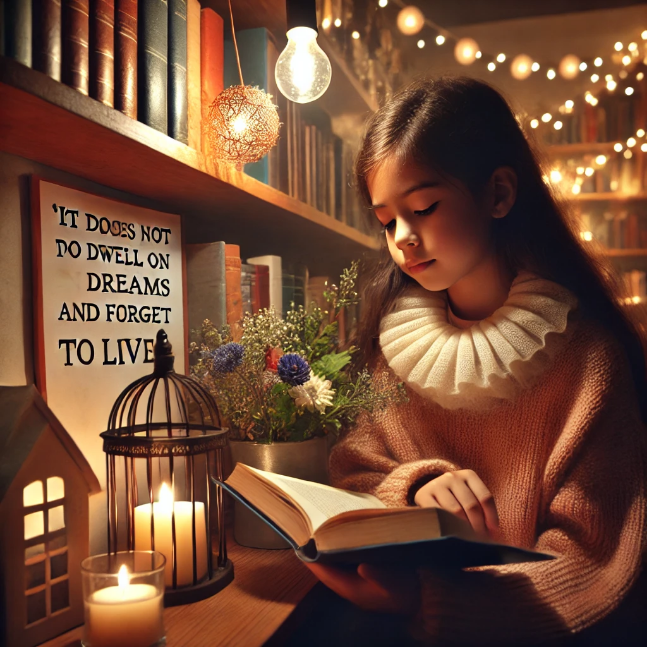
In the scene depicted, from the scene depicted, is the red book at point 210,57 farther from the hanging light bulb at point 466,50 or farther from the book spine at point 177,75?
the hanging light bulb at point 466,50

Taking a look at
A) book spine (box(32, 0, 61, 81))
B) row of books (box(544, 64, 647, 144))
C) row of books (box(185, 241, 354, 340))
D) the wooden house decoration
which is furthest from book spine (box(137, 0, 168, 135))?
row of books (box(544, 64, 647, 144))

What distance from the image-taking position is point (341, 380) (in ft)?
3.11

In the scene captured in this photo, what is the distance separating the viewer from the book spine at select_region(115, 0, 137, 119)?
0.73 meters

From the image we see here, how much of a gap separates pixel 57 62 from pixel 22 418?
389 millimetres

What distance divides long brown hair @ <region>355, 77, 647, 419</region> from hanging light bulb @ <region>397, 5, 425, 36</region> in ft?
0.59

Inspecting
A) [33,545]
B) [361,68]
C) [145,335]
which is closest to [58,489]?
[33,545]

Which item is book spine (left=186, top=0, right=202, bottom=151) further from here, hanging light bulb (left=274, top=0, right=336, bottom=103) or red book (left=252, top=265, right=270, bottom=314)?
red book (left=252, top=265, right=270, bottom=314)

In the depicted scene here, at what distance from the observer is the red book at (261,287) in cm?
116

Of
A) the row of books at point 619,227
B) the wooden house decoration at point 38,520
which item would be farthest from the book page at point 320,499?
the row of books at point 619,227

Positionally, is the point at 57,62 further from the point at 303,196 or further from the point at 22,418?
the point at 303,196

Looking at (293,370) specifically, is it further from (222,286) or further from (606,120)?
(606,120)

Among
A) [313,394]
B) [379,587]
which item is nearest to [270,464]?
[313,394]

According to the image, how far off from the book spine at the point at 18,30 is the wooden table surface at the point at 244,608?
616 millimetres

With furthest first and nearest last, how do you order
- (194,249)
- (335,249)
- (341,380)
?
(335,249)
(194,249)
(341,380)
